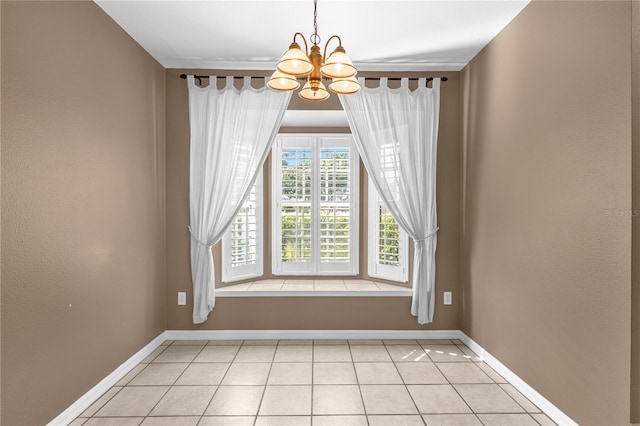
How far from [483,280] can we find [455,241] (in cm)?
54

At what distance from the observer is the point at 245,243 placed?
3.97 m

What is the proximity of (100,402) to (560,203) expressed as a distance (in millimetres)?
3184

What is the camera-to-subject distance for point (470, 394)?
2.50 meters

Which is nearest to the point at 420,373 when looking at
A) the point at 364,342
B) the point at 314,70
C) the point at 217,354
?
the point at 364,342

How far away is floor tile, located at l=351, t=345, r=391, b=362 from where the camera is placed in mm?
3075

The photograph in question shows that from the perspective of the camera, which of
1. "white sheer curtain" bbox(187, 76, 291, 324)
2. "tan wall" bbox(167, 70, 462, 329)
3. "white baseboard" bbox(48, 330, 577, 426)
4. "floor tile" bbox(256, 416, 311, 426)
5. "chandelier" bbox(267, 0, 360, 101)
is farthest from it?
"tan wall" bbox(167, 70, 462, 329)

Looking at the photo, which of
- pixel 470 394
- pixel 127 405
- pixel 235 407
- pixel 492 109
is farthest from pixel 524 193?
pixel 127 405

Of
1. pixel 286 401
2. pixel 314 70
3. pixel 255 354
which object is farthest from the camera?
pixel 255 354

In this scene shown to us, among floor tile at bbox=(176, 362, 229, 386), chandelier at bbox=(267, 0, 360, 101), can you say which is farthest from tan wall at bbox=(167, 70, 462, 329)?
chandelier at bbox=(267, 0, 360, 101)

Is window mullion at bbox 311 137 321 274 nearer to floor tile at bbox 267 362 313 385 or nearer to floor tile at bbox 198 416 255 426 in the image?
floor tile at bbox 267 362 313 385

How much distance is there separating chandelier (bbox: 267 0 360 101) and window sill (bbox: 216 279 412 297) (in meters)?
2.09

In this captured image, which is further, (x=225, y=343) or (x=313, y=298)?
(x=313, y=298)

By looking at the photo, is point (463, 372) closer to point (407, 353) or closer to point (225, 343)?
point (407, 353)

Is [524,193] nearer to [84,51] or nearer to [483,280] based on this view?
[483,280]
